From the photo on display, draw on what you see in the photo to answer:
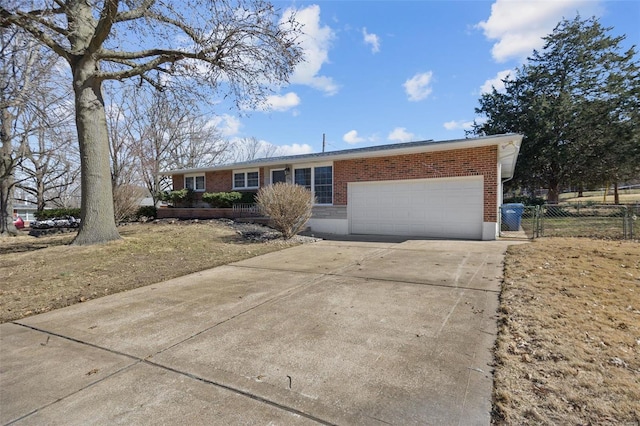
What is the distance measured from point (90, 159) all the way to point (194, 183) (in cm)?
999

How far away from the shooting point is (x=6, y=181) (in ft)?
58.0

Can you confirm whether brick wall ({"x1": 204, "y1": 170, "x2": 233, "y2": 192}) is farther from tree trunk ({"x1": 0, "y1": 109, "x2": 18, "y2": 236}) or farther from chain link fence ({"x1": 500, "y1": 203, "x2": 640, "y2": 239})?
chain link fence ({"x1": 500, "y1": 203, "x2": 640, "y2": 239})

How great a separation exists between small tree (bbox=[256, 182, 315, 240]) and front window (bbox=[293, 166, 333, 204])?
119 inches

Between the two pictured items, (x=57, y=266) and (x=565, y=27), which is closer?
(x=57, y=266)

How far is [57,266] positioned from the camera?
7195 millimetres

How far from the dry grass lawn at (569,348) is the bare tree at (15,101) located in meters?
15.1

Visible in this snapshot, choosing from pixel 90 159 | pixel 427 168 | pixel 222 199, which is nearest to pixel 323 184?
pixel 427 168

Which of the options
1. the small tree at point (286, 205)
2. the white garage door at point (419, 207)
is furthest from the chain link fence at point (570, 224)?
the small tree at point (286, 205)

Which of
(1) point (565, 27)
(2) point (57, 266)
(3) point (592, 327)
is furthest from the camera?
(1) point (565, 27)

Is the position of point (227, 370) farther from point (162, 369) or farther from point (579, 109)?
point (579, 109)

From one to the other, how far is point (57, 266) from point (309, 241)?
6.47 m

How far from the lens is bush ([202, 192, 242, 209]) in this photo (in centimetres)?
1591

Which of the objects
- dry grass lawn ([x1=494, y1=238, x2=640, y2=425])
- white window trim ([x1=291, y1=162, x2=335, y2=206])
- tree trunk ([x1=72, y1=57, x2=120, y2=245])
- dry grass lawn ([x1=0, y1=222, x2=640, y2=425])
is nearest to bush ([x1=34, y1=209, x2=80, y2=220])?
dry grass lawn ([x1=0, y1=222, x2=640, y2=425])

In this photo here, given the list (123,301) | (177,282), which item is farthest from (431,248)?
(123,301)
